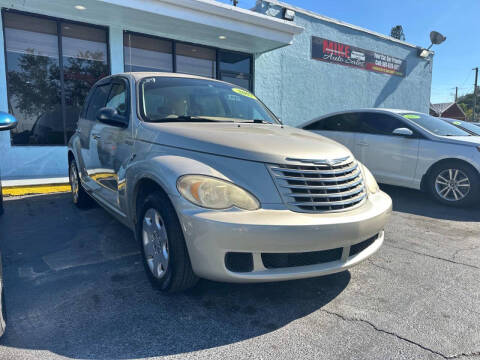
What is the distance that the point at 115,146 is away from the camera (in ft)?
11.0

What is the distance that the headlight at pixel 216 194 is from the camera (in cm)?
221

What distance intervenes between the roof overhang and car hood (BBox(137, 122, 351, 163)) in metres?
5.09

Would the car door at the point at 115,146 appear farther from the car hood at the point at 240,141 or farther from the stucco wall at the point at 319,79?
the stucco wall at the point at 319,79

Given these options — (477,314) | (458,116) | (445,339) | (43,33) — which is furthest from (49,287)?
(458,116)

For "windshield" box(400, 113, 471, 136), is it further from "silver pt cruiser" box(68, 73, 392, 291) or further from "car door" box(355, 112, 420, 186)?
"silver pt cruiser" box(68, 73, 392, 291)

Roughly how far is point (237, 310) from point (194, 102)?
6.46ft

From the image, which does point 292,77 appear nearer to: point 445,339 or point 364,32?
point 364,32

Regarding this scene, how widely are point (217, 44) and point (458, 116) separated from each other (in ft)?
179

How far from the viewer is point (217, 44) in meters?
9.39

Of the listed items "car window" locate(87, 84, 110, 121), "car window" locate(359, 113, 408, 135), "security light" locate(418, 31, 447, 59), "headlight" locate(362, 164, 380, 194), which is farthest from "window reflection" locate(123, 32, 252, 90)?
"security light" locate(418, 31, 447, 59)

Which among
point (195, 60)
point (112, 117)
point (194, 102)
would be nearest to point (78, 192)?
point (112, 117)

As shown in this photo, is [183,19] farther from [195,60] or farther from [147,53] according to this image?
[195,60]

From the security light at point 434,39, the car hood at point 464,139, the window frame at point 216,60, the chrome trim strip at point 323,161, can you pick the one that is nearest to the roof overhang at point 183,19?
the window frame at point 216,60

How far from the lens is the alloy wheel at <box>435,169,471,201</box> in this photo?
5215mm
